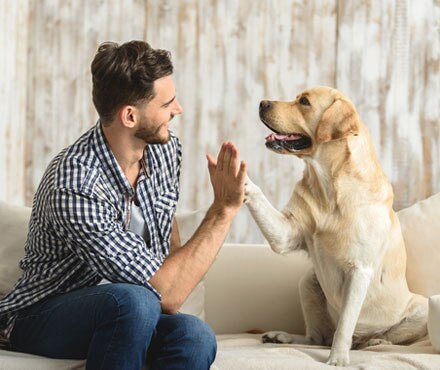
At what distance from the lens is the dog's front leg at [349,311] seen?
214cm

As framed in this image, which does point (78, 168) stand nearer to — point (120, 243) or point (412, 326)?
point (120, 243)

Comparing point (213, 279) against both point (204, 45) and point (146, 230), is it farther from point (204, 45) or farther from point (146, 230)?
point (204, 45)

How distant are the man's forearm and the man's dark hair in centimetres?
41

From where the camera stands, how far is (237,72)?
349 centimetres

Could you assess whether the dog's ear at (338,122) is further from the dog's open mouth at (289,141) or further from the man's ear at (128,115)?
the man's ear at (128,115)

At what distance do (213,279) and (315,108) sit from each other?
760mm

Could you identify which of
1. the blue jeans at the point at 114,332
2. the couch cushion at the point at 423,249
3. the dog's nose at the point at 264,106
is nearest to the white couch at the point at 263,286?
the couch cushion at the point at 423,249

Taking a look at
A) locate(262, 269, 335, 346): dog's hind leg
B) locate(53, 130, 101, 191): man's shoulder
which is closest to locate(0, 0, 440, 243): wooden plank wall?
locate(262, 269, 335, 346): dog's hind leg

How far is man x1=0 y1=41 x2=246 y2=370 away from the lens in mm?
1885

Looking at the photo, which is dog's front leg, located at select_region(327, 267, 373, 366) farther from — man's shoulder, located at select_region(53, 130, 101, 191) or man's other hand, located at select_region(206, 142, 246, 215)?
man's shoulder, located at select_region(53, 130, 101, 191)

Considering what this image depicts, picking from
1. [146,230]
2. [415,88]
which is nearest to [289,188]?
[415,88]

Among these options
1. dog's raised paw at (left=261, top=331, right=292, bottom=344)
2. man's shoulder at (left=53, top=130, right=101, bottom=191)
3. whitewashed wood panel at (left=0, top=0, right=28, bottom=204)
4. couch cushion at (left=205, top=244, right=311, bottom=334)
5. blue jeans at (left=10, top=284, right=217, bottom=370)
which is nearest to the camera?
blue jeans at (left=10, top=284, right=217, bottom=370)

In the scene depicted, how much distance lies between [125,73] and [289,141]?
0.60 meters

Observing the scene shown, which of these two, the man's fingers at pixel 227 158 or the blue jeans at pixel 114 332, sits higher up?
the man's fingers at pixel 227 158
